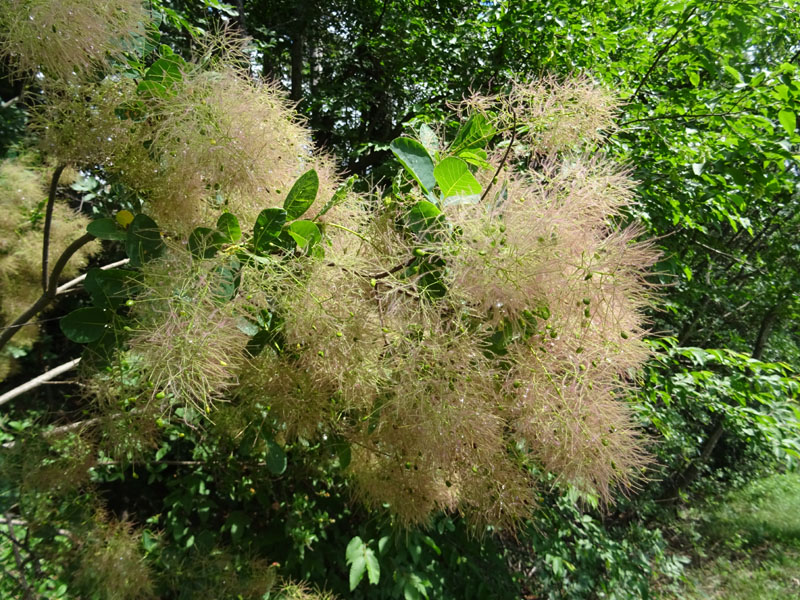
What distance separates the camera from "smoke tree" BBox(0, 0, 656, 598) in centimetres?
78

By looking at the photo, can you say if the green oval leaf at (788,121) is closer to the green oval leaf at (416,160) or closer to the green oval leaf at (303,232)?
the green oval leaf at (416,160)

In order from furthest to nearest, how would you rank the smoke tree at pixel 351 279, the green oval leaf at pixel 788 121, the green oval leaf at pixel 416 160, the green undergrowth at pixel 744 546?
the green undergrowth at pixel 744 546 < the green oval leaf at pixel 788 121 < the green oval leaf at pixel 416 160 < the smoke tree at pixel 351 279

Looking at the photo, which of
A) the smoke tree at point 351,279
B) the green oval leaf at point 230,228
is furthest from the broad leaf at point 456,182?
the green oval leaf at point 230,228

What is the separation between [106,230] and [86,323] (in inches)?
8.2

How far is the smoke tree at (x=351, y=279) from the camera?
78cm

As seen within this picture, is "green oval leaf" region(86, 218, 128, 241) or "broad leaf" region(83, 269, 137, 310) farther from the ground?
"green oval leaf" region(86, 218, 128, 241)

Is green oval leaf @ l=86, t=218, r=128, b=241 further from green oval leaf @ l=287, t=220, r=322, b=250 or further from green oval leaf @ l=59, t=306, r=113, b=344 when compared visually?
green oval leaf @ l=287, t=220, r=322, b=250

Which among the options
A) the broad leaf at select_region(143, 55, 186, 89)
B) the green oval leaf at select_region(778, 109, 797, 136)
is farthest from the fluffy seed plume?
the green oval leaf at select_region(778, 109, 797, 136)

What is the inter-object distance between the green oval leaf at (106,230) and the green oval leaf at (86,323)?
160mm

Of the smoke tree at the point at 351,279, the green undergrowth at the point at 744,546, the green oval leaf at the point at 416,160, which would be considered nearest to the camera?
the smoke tree at the point at 351,279

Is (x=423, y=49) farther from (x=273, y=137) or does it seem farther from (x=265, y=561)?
(x=265, y=561)

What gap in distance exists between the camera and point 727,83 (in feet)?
7.84

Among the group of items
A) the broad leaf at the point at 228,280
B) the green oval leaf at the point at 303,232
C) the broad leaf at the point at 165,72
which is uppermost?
the broad leaf at the point at 165,72

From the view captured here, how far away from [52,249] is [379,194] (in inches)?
80.9
